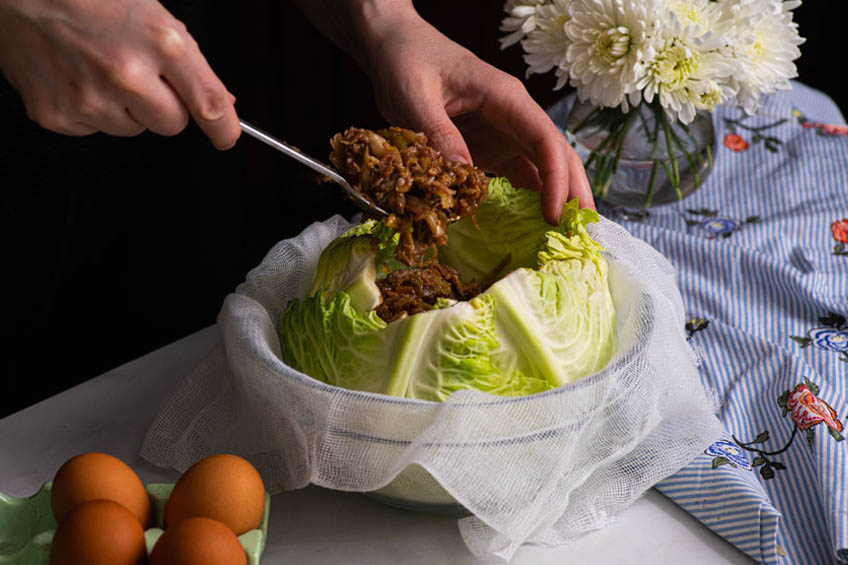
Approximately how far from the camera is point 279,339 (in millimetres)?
1140

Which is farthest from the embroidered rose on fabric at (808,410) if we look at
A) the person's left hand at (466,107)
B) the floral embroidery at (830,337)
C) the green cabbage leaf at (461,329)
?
the person's left hand at (466,107)

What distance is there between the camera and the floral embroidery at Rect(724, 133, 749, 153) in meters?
2.04

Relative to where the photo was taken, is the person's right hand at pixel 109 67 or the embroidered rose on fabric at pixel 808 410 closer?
the person's right hand at pixel 109 67

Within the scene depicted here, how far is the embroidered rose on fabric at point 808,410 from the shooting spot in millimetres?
1177

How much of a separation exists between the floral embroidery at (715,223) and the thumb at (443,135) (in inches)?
26.6

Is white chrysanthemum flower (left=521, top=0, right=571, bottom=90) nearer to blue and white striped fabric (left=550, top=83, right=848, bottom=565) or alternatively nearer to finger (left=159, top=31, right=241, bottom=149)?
blue and white striped fabric (left=550, top=83, right=848, bottom=565)

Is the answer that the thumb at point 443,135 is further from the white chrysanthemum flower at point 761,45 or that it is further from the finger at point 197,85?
the white chrysanthemum flower at point 761,45

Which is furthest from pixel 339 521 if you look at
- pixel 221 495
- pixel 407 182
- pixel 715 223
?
pixel 715 223

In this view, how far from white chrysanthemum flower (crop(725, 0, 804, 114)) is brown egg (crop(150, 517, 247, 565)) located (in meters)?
1.18

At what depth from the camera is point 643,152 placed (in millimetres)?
1703

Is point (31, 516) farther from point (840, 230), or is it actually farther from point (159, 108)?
point (840, 230)

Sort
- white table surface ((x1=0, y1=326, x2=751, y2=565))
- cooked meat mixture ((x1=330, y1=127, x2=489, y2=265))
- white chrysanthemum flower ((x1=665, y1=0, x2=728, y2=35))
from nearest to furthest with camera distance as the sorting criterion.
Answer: white table surface ((x1=0, y1=326, x2=751, y2=565)) < cooked meat mixture ((x1=330, y1=127, x2=489, y2=265)) < white chrysanthemum flower ((x1=665, y1=0, x2=728, y2=35))

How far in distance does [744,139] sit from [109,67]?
1.60m

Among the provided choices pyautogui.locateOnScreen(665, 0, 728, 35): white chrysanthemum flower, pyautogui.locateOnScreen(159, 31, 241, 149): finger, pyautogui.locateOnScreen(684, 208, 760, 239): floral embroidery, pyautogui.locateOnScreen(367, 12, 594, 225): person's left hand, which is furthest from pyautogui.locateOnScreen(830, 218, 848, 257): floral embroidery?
pyautogui.locateOnScreen(159, 31, 241, 149): finger
